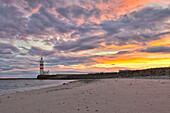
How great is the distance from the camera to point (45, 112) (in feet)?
22.7

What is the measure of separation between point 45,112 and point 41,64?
7866 centimetres

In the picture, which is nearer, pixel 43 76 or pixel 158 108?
A: pixel 158 108

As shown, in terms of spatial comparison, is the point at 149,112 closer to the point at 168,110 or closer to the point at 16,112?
the point at 168,110

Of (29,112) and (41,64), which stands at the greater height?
(41,64)

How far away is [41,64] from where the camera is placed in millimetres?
81812

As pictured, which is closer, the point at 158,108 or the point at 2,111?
the point at 158,108

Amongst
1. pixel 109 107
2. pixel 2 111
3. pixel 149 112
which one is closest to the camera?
pixel 149 112

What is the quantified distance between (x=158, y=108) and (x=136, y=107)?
3.29 ft

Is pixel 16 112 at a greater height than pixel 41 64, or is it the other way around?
pixel 41 64

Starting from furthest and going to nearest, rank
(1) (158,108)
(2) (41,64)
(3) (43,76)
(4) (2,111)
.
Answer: (3) (43,76), (2) (41,64), (4) (2,111), (1) (158,108)

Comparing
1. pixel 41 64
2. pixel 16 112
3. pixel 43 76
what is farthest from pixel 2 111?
pixel 43 76

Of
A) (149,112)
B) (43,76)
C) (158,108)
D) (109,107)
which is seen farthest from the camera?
(43,76)

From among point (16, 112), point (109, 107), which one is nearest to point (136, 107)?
point (109, 107)

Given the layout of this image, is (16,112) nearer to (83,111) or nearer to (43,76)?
(83,111)
